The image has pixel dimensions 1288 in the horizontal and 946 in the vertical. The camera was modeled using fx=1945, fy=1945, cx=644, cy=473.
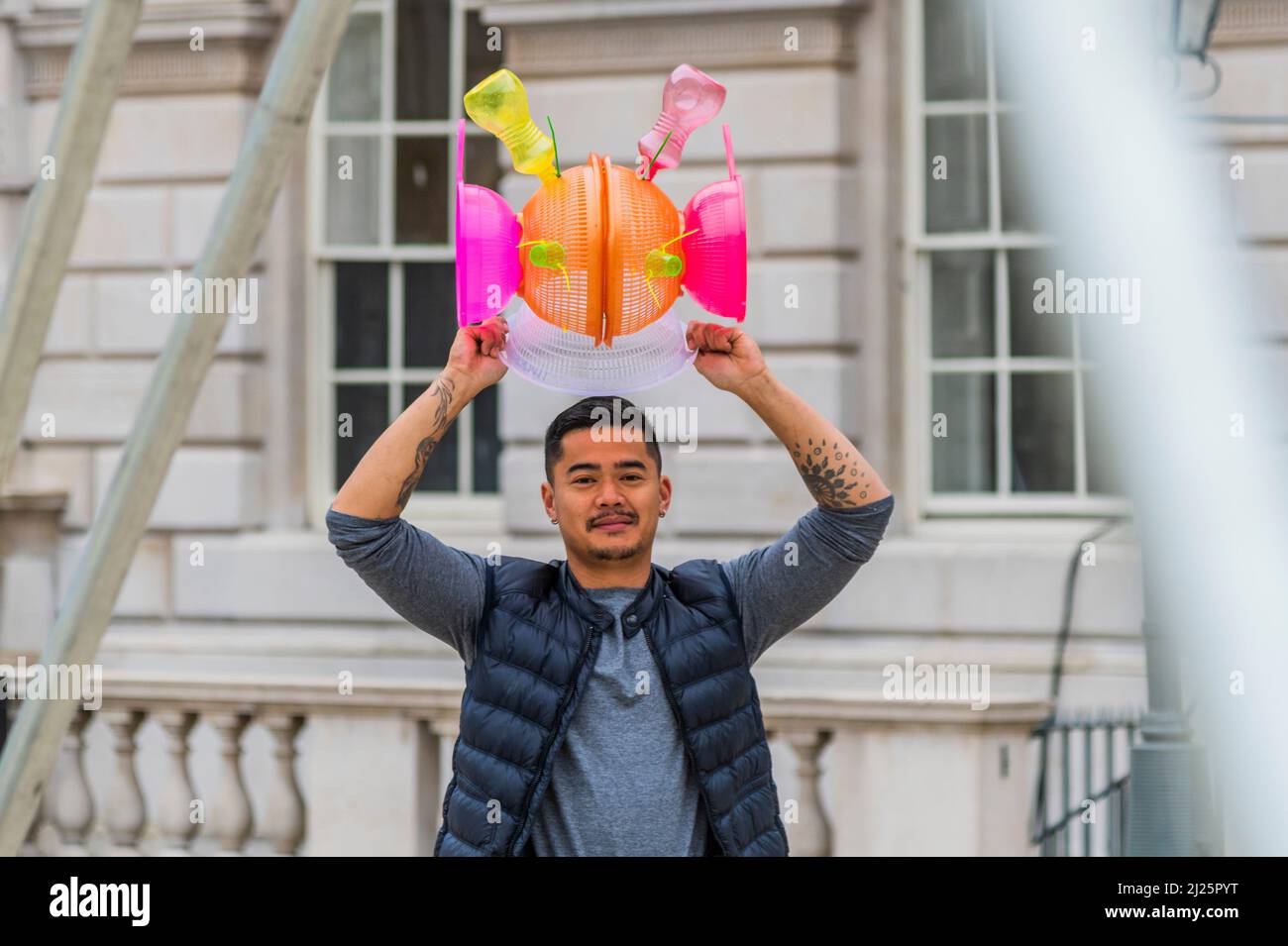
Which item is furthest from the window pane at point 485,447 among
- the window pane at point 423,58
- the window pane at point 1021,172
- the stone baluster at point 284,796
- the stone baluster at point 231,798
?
the stone baluster at point 284,796

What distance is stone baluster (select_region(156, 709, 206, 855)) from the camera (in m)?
6.40

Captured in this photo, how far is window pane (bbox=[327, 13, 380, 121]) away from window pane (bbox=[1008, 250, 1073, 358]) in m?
3.36

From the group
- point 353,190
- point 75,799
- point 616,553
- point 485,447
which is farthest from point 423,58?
point 616,553

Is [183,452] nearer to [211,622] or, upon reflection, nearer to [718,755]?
[211,622]

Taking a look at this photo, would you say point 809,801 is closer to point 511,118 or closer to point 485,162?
point 511,118

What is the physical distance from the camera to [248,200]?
3.88 m

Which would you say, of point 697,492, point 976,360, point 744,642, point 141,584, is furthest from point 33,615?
point 744,642

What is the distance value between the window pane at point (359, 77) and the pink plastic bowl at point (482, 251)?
23.3 feet

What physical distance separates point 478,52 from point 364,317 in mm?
1479

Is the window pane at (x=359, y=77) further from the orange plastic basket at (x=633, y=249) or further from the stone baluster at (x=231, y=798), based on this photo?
the orange plastic basket at (x=633, y=249)

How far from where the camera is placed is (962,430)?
943 cm

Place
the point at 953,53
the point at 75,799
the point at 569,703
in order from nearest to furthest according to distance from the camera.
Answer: the point at 569,703 → the point at 75,799 → the point at 953,53

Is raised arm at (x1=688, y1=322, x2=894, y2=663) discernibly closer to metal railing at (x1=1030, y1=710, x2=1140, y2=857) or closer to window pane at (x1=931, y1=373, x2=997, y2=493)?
metal railing at (x1=1030, y1=710, x2=1140, y2=857)

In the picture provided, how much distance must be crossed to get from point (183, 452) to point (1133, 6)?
16.7ft
